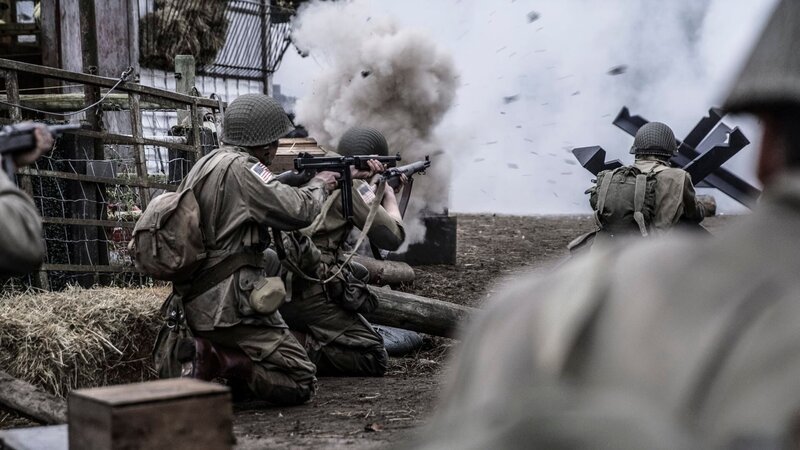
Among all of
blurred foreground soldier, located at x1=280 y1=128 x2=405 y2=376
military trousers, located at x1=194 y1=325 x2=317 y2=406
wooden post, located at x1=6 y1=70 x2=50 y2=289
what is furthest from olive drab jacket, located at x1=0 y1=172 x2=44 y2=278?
blurred foreground soldier, located at x1=280 y1=128 x2=405 y2=376

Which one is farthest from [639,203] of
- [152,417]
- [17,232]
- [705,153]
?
[152,417]

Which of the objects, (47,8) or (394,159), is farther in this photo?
(47,8)

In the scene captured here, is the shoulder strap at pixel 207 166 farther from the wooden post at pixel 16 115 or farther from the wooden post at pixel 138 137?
the wooden post at pixel 138 137

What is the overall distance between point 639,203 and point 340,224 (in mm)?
2615

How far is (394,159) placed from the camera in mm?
8141

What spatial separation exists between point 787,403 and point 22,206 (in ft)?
9.80

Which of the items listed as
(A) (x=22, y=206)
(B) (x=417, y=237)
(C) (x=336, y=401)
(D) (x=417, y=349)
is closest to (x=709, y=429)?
(A) (x=22, y=206)

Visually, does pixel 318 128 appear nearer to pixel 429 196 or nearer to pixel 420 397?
pixel 429 196

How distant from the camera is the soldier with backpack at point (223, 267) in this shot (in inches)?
235

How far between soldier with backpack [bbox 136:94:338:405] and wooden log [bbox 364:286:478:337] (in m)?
1.95

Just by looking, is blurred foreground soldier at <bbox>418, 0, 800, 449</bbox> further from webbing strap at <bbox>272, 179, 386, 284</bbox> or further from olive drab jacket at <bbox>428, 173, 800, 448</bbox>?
webbing strap at <bbox>272, 179, 386, 284</bbox>

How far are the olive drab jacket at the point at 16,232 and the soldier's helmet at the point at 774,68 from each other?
111 inches

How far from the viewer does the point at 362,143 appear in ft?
27.4

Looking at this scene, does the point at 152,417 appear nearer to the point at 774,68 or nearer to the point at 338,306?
the point at 774,68
